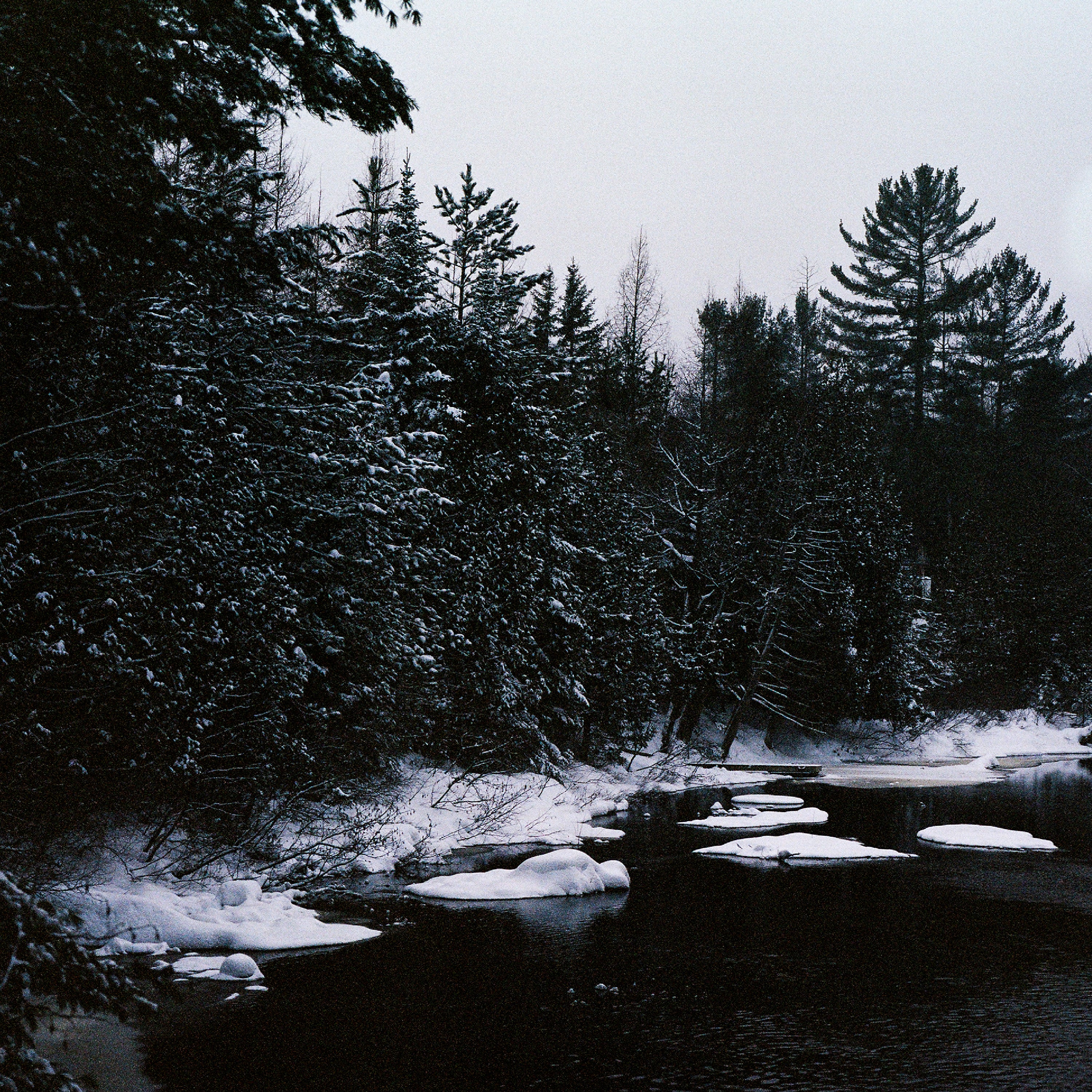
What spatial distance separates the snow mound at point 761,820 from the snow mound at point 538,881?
6.68 meters

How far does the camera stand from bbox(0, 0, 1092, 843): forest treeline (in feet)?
28.8

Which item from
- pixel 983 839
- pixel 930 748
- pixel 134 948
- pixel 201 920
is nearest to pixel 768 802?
pixel 983 839

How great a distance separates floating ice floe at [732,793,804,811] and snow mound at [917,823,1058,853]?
484 centimetres

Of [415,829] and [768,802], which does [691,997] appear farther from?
[768,802]

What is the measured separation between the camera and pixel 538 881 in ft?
57.2

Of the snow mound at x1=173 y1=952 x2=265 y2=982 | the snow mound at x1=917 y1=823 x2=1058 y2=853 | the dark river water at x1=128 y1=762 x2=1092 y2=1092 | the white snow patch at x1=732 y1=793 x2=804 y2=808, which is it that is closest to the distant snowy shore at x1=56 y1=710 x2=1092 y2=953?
the snow mound at x1=173 y1=952 x2=265 y2=982

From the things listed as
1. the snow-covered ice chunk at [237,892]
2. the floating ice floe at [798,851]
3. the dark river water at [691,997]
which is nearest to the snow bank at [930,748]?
the floating ice floe at [798,851]

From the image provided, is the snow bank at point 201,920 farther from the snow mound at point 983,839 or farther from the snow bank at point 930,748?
the snow bank at point 930,748

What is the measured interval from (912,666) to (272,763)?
109 ft

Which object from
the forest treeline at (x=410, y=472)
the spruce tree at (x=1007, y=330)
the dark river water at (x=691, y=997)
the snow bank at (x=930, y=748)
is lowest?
the dark river water at (x=691, y=997)

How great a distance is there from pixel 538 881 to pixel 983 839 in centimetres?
999

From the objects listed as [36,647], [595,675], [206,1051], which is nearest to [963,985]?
[206,1051]

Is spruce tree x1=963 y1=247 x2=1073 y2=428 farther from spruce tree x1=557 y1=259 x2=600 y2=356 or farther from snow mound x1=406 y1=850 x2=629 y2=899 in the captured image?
snow mound x1=406 y1=850 x2=629 y2=899

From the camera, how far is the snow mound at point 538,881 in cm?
1691
